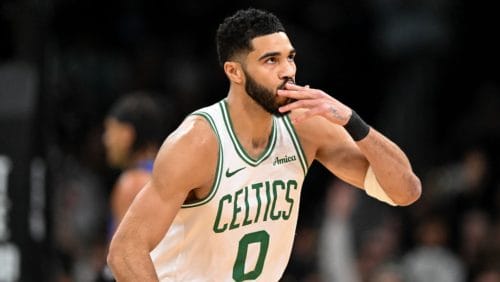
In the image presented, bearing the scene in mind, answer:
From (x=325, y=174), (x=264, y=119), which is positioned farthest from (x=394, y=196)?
(x=325, y=174)

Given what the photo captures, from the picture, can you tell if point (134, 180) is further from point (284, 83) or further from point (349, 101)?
point (349, 101)

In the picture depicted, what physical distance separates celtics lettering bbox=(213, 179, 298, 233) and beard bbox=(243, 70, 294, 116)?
15.9 inches

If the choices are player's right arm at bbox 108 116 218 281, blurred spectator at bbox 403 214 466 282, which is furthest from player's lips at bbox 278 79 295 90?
blurred spectator at bbox 403 214 466 282

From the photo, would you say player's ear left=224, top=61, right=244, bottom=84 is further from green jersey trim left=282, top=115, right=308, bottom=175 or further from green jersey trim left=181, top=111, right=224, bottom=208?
green jersey trim left=282, top=115, right=308, bottom=175

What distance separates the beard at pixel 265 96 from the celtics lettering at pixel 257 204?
1.33 feet

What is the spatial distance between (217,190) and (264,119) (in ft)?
1.49

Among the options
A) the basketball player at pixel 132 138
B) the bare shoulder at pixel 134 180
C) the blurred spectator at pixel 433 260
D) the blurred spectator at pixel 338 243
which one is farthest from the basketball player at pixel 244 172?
the blurred spectator at pixel 433 260

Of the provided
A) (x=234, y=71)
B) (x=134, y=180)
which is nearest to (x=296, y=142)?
(x=234, y=71)

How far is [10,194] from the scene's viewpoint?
8383 millimetres

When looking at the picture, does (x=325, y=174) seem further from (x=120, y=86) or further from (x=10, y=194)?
(x=10, y=194)

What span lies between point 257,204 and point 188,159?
1.50 ft

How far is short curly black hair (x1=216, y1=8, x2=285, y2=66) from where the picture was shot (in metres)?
5.61

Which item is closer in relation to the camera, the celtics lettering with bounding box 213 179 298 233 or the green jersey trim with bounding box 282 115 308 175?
the celtics lettering with bounding box 213 179 298 233

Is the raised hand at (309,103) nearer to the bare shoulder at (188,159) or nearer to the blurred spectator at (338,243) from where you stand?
the bare shoulder at (188,159)
